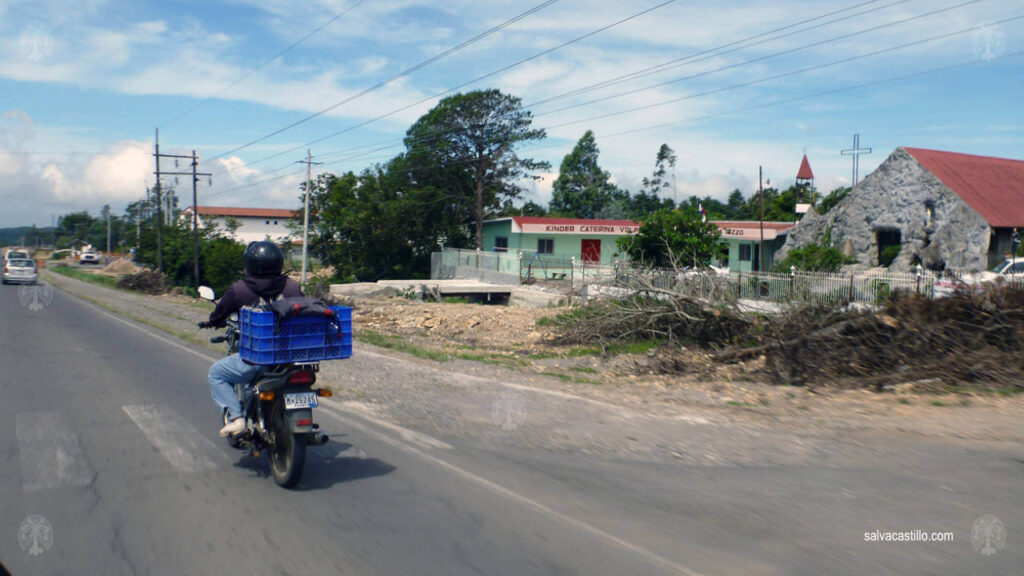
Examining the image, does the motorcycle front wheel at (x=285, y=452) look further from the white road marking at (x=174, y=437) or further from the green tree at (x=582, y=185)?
the green tree at (x=582, y=185)

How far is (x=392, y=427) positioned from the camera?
8203 millimetres

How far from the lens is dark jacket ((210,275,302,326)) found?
238 inches

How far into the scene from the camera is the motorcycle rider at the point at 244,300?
6.05 m

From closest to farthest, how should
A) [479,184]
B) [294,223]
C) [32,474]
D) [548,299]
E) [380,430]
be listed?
1. [32,474]
2. [380,430]
3. [548,299]
4. [479,184]
5. [294,223]

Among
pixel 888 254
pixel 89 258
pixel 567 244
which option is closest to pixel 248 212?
pixel 89 258

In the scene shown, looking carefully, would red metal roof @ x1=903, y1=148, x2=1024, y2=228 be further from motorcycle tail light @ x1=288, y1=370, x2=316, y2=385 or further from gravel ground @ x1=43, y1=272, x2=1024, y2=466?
motorcycle tail light @ x1=288, y1=370, x2=316, y2=385

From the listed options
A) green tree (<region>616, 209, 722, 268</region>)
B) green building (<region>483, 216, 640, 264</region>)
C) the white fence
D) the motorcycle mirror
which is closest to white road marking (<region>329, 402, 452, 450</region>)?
the motorcycle mirror

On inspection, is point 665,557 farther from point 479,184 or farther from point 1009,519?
point 479,184

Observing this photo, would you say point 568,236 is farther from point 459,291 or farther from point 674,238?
point 674,238

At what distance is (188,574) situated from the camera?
426 cm

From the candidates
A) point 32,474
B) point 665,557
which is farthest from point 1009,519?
point 32,474

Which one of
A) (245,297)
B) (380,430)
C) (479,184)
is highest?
(479,184)

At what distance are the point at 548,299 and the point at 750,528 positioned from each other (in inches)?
1013

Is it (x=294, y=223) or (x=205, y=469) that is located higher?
(x=294, y=223)
